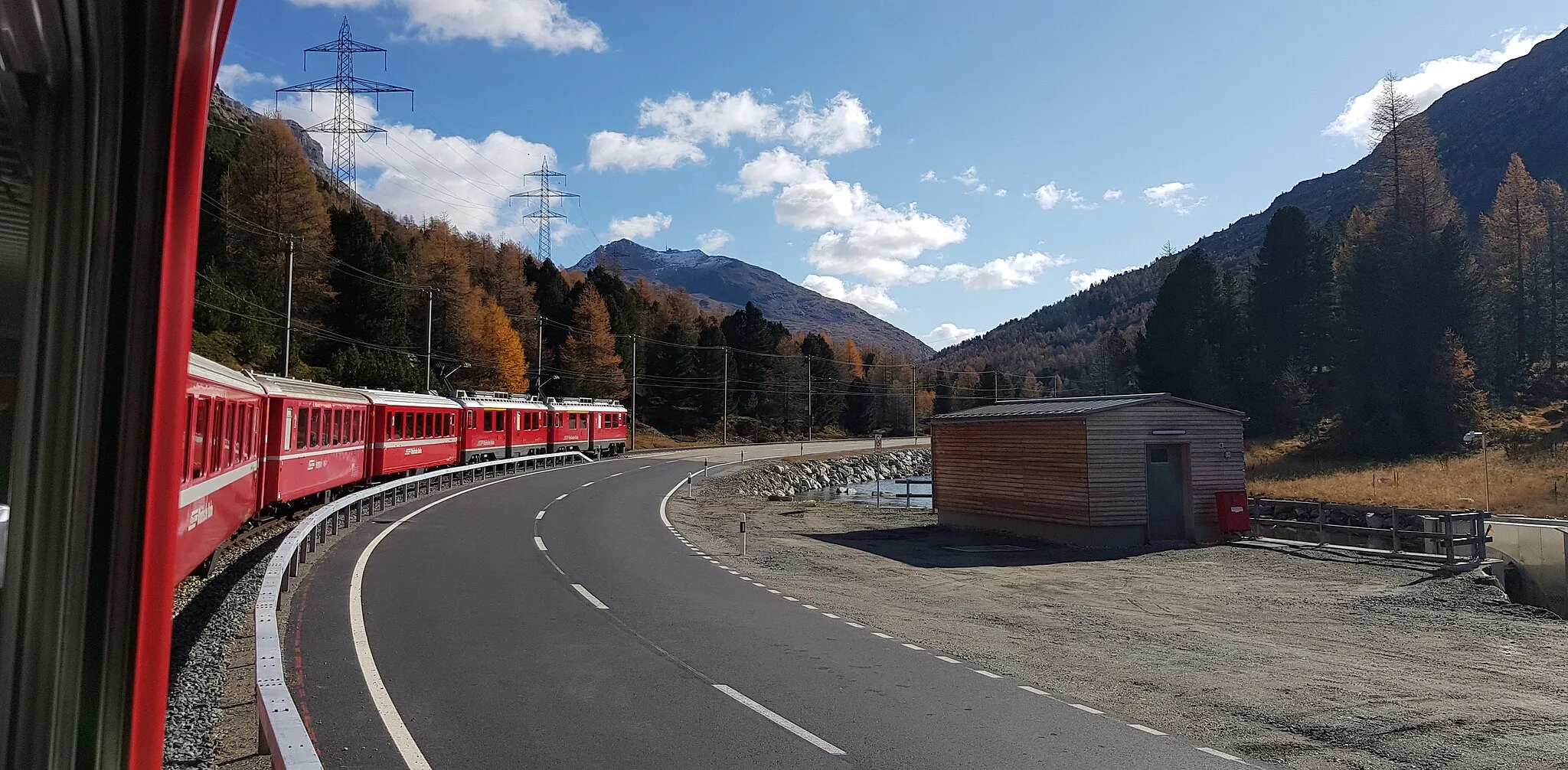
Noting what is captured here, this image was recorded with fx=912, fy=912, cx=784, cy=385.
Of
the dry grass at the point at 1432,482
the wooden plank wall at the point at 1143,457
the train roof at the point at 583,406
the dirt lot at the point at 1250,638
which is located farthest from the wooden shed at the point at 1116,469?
the train roof at the point at 583,406

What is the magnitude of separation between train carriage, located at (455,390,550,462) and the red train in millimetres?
64

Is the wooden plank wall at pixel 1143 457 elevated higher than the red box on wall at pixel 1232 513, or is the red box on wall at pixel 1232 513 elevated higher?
the wooden plank wall at pixel 1143 457

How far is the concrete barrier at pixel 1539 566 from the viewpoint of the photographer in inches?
687

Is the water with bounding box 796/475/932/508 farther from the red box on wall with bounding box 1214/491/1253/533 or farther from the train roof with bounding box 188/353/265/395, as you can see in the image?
the train roof with bounding box 188/353/265/395

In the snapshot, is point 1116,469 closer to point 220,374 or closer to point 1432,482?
point 220,374

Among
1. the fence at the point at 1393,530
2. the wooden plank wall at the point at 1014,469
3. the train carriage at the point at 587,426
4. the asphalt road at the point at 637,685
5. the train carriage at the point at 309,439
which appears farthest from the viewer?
the train carriage at the point at 587,426

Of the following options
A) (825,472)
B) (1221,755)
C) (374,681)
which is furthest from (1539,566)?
(825,472)

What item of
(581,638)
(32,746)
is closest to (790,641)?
(581,638)

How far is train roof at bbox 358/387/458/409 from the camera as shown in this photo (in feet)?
87.1

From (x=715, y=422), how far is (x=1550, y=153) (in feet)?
581

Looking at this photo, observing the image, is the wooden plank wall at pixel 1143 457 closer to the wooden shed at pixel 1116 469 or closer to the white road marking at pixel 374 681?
the wooden shed at pixel 1116 469

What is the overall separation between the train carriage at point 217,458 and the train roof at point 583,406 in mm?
30783

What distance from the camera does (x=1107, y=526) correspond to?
21.6 m

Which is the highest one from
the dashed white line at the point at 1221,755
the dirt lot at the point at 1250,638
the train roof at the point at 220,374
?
the train roof at the point at 220,374
